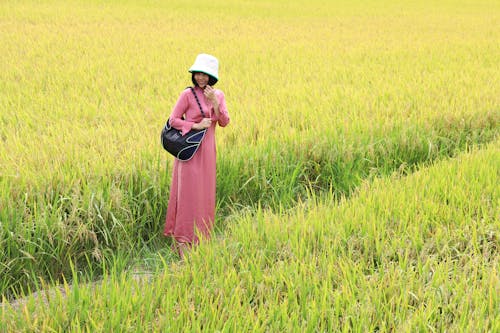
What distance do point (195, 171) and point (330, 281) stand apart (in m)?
0.91

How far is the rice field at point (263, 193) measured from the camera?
1.82m

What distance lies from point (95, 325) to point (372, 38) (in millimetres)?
7765

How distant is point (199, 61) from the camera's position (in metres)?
2.46

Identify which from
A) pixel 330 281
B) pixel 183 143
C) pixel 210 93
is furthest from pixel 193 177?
pixel 330 281

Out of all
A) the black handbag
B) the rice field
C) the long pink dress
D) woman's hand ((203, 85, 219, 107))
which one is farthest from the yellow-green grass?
woman's hand ((203, 85, 219, 107))

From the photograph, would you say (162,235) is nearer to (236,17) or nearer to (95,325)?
(95,325)

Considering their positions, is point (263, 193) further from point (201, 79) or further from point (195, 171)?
point (201, 79)

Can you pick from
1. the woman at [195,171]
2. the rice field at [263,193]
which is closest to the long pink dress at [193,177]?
the woman at [195,171]

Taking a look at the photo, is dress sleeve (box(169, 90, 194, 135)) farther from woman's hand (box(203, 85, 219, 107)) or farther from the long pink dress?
woman's hand (box(203, 85, 219, 107))

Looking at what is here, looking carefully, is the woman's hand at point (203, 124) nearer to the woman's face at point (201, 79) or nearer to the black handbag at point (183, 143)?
the black handbag at point (183, 143)

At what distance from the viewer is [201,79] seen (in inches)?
99.4

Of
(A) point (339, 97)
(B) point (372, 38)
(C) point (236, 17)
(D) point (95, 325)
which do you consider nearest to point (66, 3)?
(C) point (236, 17)

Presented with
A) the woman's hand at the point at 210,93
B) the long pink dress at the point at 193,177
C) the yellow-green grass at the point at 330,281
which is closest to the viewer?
the yellow-green grass at the point at 330,281

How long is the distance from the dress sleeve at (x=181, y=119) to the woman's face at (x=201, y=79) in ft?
0.27
